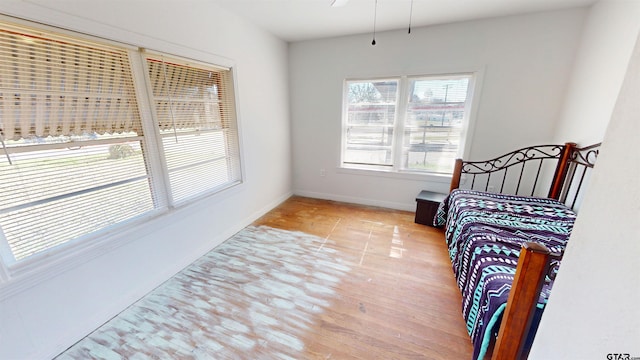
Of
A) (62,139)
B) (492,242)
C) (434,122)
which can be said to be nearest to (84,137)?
(62,139)

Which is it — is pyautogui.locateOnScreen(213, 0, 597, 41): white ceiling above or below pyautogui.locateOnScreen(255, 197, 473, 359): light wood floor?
above

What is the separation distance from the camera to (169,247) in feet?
6.90

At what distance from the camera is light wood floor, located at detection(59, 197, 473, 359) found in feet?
4.84

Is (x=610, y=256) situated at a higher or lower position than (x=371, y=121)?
lower

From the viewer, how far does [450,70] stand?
9.41 ft

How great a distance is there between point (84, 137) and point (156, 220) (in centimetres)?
77

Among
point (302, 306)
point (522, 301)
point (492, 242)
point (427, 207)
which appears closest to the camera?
point (522, 301)

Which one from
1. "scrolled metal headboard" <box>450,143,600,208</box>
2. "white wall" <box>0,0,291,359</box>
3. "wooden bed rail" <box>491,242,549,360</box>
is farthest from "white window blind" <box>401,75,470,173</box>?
"wooden bed rail" <box>491,242,549,360</box>

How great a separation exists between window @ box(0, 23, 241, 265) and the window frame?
2.11 m

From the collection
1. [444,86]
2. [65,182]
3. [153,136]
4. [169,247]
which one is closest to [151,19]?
[153,136]

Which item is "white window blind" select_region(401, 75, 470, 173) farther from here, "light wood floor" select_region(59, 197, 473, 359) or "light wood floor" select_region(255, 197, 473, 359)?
"light wood floor" select_region(59, 197, 473, 359)

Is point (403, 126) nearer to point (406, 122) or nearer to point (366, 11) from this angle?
point (406, 122)

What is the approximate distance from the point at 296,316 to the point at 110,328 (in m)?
1.31

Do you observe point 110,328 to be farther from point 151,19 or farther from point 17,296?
point 151,19
